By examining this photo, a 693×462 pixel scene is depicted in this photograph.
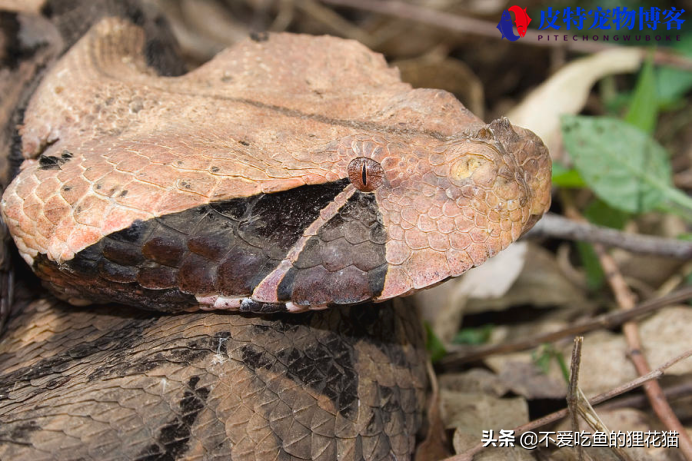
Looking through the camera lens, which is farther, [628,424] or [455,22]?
[455,22]

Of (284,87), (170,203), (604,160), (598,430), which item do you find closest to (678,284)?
(604,160)

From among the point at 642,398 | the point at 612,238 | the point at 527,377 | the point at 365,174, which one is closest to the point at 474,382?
the point at 527,377

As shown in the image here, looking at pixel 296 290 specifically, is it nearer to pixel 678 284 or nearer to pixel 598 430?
pixel 598 430

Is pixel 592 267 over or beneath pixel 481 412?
over

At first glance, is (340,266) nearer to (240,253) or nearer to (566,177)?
→ (240,253)

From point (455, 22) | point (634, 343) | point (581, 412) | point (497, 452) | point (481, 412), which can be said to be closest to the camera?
point (581, 412)
